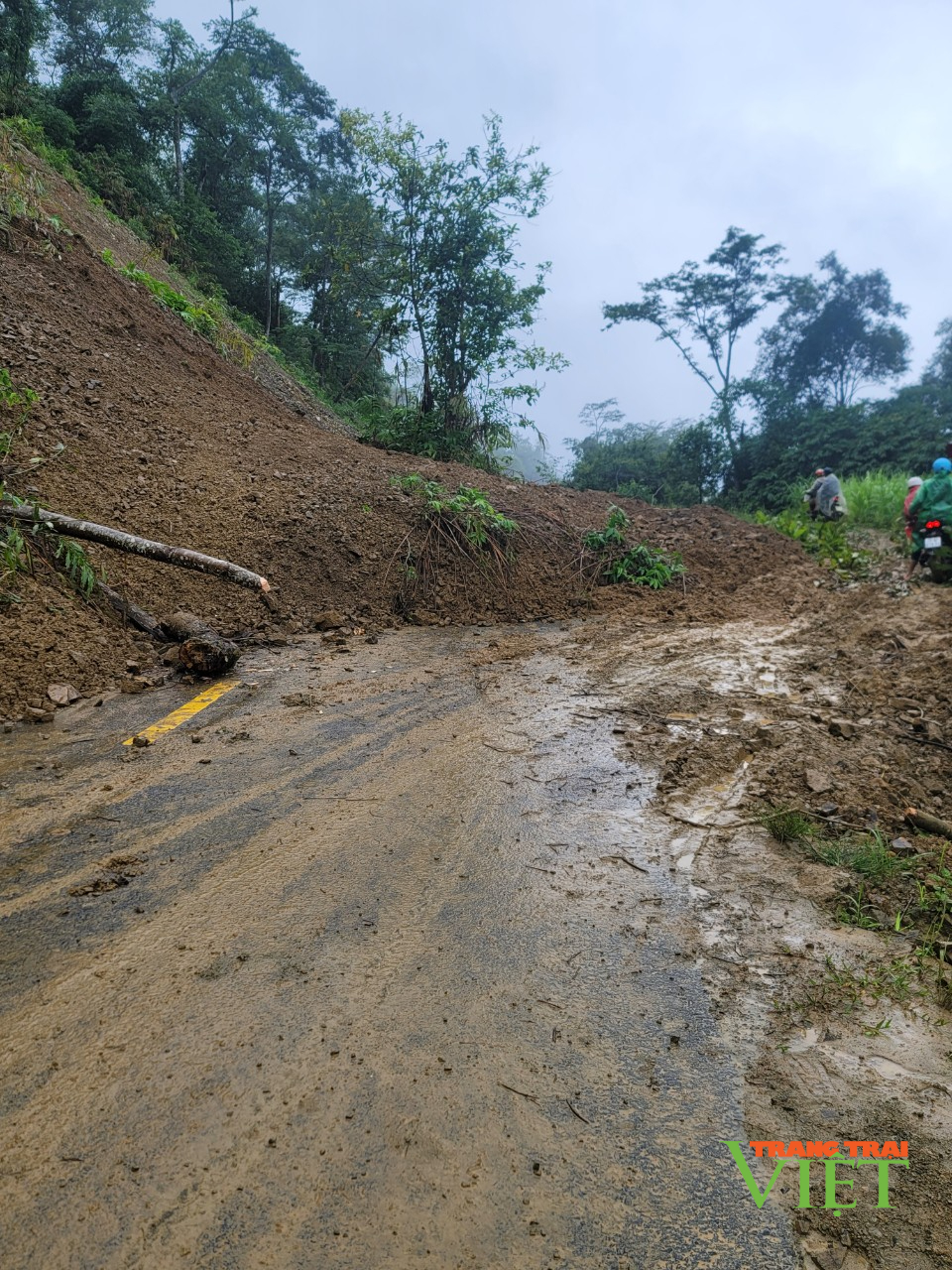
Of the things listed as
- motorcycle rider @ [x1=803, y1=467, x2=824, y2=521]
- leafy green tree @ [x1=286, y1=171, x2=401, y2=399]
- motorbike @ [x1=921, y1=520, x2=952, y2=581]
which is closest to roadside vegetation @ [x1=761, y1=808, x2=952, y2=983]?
motorbike @ [x1=921, y1=520, x2=952, y2=581]

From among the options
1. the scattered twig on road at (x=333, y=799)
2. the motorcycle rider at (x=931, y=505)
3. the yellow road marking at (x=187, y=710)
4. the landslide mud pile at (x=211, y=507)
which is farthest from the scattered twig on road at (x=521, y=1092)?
the motorcycle rider at (x=931, y=505)

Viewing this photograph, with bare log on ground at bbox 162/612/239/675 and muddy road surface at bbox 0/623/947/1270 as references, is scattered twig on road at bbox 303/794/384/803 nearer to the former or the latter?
muddy road surface at bbox 0/623/947/1270

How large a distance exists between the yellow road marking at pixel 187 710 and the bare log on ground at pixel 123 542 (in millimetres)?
928

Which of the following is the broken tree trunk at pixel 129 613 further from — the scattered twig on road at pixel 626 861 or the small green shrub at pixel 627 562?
the small green shrub at pixel 627 562

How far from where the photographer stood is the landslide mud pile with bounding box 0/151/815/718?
4.54 meters

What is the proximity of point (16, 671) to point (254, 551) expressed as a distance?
7.75 ft

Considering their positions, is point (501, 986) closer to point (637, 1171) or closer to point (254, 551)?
point (637, 1171)

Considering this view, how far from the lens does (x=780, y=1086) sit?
4.66 ft

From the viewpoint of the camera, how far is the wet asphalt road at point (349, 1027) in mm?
1128

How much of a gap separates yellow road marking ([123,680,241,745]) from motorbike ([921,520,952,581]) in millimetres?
7362

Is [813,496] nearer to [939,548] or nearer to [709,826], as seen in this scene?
[939,548]

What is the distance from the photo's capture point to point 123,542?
14.2 feet

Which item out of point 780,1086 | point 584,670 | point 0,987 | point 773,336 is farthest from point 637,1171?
point 773,336

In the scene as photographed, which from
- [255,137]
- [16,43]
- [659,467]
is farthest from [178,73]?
[659,467]
